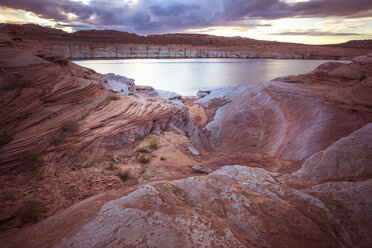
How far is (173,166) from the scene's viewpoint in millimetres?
5652

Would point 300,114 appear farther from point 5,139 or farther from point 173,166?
point 5,139

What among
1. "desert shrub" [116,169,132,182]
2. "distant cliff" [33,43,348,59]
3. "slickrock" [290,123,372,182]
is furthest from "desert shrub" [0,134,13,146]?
"distant cliff" [33,43,348,59]

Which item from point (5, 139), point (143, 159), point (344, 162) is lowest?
point (143, 159)

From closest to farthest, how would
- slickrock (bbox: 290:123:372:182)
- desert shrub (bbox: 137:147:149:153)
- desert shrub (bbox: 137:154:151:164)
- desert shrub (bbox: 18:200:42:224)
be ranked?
1. desert shrub (bbox: 18:200:42:224)
2. slickrock (bbox: 290:123:372:182)
3. desert shrub (bbox: 137:154:151:164)
4. desert shrub (bbox: 137:147:149:153)

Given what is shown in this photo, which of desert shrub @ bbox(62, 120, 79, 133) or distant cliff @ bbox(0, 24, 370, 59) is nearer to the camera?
desert shrub @ bbox(62, 120, 79, 133)

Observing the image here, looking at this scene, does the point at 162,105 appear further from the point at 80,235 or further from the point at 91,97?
the point at 80,235

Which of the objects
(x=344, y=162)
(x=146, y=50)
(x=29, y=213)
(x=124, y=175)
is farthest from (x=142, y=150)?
(x=146, y=50)

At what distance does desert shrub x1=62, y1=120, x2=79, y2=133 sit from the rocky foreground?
4cm

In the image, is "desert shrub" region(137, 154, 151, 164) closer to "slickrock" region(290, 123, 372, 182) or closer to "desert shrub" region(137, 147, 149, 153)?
"desert shrub" region(137, 147, 149, 153)

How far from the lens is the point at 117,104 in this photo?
7977mm

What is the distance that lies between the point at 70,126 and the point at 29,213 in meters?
3.25

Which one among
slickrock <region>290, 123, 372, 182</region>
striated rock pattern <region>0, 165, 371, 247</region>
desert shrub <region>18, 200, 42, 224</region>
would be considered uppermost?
slickrock <region>290, 123, 372, 182</region>

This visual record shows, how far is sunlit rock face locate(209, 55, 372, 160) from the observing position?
251 inches

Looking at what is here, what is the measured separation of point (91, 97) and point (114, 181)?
180 inches
